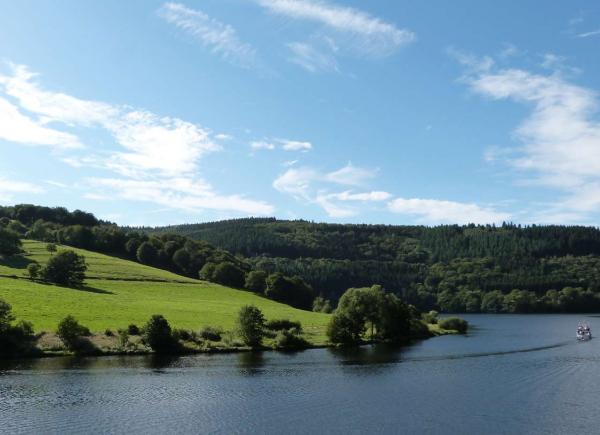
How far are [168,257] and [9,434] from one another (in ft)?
495

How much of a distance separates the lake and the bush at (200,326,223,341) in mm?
8401

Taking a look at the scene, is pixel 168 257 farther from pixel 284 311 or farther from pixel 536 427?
pixel 536 427

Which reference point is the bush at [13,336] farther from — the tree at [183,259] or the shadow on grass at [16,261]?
the tree at [183,259]

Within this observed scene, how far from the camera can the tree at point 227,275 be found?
18075 centimetres

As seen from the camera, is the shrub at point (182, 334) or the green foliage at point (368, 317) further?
the green foliage at point (368, 317)

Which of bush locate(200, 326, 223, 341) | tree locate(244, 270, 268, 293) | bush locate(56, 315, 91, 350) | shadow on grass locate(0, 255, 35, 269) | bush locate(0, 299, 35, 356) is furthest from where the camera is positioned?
tree locate(244, 270, 268, 293)

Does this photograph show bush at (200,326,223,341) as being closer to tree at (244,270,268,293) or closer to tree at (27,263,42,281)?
tree at (27,263,42,281)

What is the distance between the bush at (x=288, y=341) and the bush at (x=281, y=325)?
6.86 m

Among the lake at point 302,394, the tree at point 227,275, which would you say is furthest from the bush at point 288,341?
the tree at point 227,275

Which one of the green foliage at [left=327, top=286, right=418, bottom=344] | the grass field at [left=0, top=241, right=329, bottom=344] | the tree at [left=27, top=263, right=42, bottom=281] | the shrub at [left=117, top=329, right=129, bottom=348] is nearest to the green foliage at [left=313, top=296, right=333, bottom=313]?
the grass field at [left=0, top=241, right=329, bottom=344]

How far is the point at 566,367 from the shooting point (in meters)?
89.6

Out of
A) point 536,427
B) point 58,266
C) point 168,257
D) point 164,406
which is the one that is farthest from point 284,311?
point 536,427

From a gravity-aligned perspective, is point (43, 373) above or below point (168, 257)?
below

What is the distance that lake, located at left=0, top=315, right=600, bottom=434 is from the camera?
53062 mm
